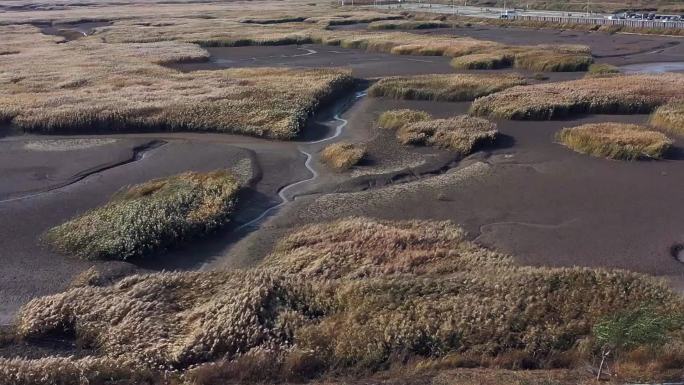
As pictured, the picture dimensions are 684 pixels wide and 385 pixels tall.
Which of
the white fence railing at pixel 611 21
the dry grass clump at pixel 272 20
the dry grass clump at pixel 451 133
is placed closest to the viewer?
the dry grass clump at pixel 451 133

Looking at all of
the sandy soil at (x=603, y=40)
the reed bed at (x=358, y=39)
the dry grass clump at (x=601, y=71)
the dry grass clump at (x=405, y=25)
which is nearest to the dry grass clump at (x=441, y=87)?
the dry grass clump at (x=601, y=71)

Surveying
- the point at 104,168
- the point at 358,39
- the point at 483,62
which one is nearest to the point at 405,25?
the point at 358,39

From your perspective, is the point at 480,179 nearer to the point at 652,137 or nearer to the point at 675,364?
the point at 652,137

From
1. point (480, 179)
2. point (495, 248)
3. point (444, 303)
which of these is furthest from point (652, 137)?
point (444, 303)

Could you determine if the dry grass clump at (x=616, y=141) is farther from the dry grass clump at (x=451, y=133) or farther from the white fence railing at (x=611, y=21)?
the white fence railing at (x=611, y=21)

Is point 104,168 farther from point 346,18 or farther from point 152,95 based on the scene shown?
point 346,18

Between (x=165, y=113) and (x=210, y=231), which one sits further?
(x=165, y=113)
